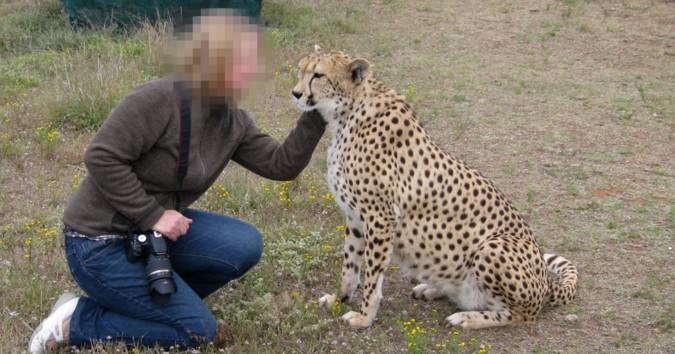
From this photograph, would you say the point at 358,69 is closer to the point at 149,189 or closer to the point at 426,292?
the point at 149,189

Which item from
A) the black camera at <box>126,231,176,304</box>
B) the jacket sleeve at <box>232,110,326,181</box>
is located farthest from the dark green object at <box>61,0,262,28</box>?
the black camera at <box>126,231,176,304</box>

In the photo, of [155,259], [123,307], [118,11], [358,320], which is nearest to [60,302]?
[123,307]

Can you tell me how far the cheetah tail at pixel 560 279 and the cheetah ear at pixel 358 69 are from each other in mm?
1389

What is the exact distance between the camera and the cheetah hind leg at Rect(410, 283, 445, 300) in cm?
424

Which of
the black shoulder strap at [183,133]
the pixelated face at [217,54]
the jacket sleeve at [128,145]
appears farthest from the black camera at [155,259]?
the pixelated face at [217,54]

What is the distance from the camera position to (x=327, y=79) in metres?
3.79

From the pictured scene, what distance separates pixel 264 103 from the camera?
22.5ft

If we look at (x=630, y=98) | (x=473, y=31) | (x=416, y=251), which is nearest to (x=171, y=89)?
(x=416, y=251)

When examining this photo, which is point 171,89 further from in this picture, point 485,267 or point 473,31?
point 473,31

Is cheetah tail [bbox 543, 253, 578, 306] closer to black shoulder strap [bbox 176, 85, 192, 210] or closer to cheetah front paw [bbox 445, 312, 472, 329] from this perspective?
cheetah front paw [bbox 445, 312, 472, 329]

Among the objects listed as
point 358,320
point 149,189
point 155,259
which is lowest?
point 358,320

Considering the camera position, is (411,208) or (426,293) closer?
(411,208)

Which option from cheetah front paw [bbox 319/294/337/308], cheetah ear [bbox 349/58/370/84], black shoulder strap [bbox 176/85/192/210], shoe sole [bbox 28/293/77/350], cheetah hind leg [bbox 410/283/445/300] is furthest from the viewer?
cheetah hind leg [bbox 410/283/445/300]

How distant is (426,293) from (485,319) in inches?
15.2
